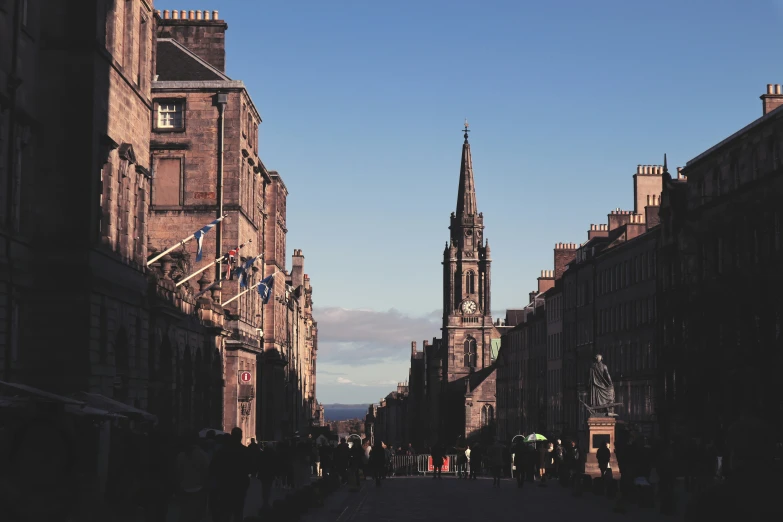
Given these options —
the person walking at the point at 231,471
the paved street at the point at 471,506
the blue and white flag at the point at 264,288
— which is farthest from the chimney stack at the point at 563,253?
the person walking at the point at 231,471

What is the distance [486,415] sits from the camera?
173 metres

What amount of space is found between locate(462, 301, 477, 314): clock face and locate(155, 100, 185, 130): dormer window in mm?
Result: 124720

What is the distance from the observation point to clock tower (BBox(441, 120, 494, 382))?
189 metres

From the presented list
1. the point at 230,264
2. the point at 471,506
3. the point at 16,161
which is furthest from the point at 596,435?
the point at 16,161

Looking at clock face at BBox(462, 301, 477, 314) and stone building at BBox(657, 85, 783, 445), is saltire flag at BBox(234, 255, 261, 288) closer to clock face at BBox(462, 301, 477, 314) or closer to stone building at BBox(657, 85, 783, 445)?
stone building at BBox(657, 85, 783, 445)

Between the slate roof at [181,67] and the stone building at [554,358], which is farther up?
the slate roof at [181,67]

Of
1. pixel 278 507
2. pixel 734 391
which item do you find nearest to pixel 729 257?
pixel 734 391

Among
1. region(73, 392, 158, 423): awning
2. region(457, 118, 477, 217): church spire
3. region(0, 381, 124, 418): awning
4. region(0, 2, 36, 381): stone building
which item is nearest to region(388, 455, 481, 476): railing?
region(0, 2, 36, 381): stone building

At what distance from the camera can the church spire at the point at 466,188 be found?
638 ft

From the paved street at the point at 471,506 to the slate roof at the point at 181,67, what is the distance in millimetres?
27826

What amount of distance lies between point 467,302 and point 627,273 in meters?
101

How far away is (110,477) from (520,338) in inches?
4510

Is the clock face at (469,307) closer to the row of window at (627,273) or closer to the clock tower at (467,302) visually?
the clock tower at (467,302)

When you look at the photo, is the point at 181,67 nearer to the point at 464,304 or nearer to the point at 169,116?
the point at 169,116
